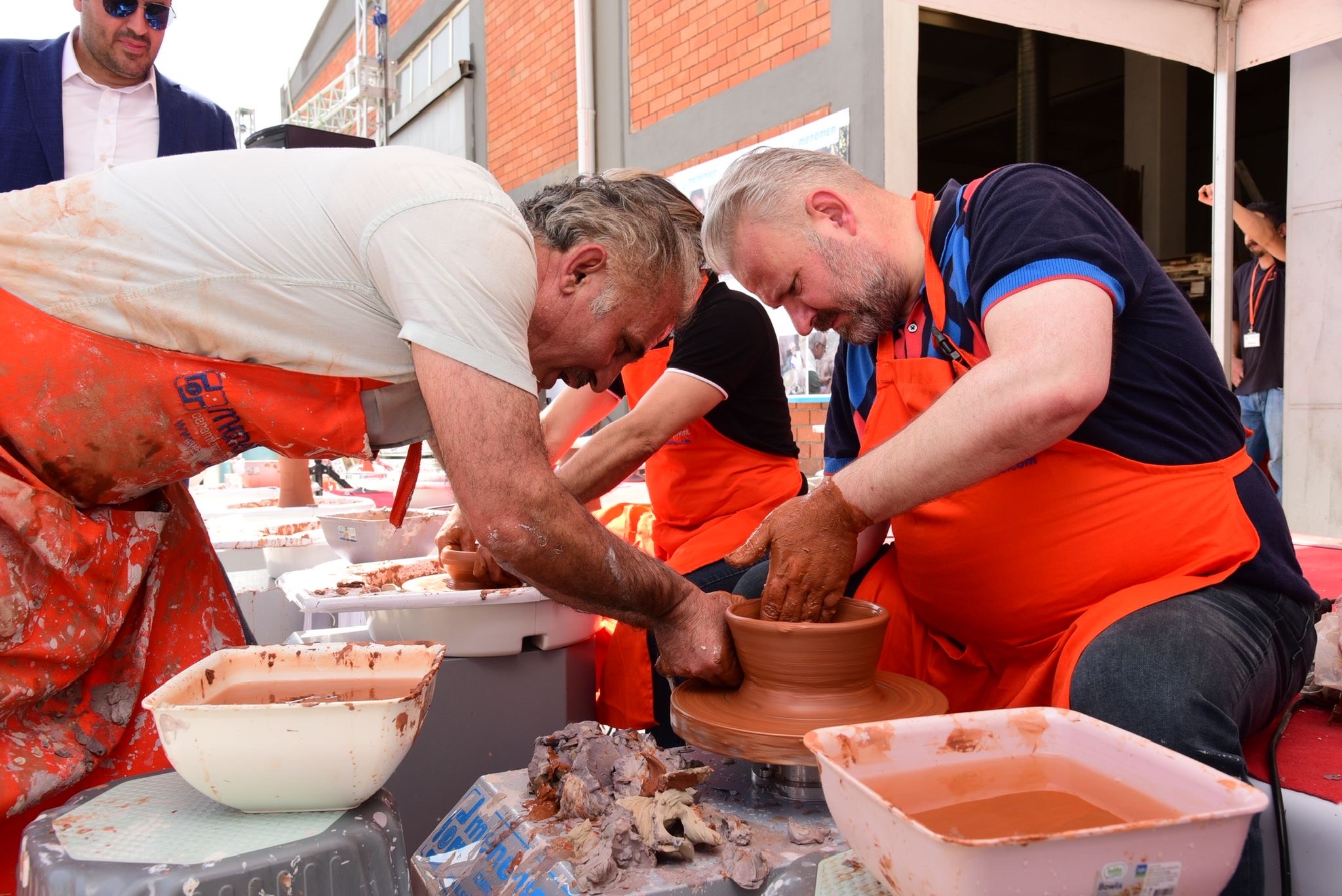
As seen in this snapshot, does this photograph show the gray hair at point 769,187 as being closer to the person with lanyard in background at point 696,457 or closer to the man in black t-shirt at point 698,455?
the person with lanyard in background at point 696,457

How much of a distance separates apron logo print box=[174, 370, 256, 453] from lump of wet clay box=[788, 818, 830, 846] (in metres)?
1.10

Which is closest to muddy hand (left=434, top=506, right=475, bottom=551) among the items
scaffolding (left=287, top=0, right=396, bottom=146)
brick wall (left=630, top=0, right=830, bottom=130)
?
brick wall (left=630, top=0, right=830, bottom=130)

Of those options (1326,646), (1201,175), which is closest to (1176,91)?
(1201,175)

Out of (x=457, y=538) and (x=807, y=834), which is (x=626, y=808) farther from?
(x=457, y=538)

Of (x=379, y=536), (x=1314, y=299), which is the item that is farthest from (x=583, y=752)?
(x=1314, y=299)

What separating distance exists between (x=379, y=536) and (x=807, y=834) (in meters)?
2.07

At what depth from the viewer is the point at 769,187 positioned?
2.03m

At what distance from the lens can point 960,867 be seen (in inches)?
34.9

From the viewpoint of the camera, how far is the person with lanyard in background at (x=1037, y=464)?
1.52 meters

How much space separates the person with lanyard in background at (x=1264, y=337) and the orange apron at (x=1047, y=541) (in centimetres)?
479

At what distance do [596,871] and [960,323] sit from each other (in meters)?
1.19

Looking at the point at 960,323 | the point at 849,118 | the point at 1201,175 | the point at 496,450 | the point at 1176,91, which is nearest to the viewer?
the point at 496,450

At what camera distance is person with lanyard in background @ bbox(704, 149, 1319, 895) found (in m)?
1.52

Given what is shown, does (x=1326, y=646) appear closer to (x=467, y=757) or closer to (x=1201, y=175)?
(x=467, y=757)
